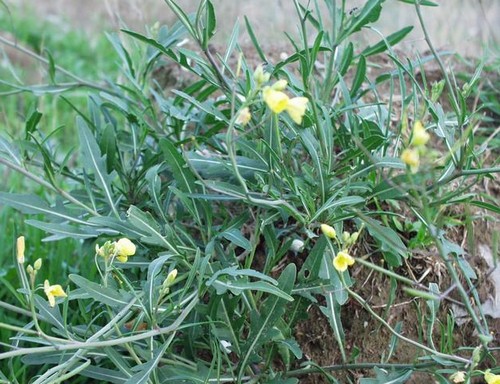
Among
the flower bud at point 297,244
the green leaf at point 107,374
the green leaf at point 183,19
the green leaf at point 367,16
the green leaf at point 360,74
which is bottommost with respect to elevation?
the green leaf at point 107,374

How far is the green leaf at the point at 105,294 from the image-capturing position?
139 cm

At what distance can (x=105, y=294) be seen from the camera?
Result: 1415 mm

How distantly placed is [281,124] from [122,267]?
0.54 metres

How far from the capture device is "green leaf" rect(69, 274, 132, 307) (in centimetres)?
139

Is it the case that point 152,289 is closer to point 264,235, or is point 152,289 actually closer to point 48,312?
point 48,312

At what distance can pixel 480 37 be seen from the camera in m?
3.15

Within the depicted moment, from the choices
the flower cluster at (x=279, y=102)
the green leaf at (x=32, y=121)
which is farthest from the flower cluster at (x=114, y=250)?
the green leaf at (x=32, y=121)

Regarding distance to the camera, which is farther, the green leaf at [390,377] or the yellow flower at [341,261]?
the green leaf at [390,377]

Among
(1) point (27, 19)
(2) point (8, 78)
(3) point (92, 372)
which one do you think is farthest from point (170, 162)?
(1) point (27, 19)

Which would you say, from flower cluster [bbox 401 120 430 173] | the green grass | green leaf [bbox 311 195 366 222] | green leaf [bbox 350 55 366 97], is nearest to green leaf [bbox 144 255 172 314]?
the green grass

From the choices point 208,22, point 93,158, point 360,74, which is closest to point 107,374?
point 93,158

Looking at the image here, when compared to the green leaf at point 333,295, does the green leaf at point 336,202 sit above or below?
above

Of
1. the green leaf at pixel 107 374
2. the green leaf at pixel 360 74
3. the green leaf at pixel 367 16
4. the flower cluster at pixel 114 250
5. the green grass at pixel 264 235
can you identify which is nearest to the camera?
the flower cluster at pixel 114 250

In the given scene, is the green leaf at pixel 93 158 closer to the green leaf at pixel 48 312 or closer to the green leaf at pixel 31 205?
the green leaf at pixel 31 205
